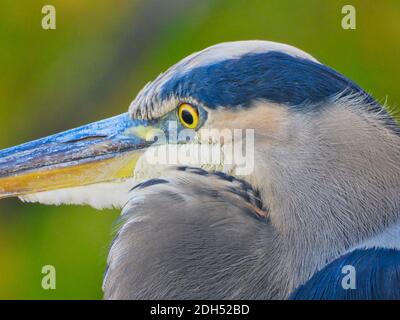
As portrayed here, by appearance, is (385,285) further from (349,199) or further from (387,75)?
(387,75)

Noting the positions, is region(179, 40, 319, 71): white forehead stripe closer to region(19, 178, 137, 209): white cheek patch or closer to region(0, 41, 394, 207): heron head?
region(0, 41, 394, 207): heron head

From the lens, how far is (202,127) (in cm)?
146

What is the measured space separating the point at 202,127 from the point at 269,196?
0.18 metres

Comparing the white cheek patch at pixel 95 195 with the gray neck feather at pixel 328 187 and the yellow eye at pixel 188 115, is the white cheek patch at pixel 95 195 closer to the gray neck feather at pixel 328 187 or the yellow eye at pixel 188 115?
the yellow eye at pixel 188 115

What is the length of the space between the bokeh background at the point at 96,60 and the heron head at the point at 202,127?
0.78 m

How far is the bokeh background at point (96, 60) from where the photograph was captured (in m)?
2.45

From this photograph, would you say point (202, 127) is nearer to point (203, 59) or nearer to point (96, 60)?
point (203, 59)

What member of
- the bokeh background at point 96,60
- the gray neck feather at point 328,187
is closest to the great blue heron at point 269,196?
the gray neck feather at point 328,187

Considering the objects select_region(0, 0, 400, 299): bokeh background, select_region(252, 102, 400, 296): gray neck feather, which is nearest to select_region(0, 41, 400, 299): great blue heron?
select_region(252, 102, 400, 296): gray neck feather

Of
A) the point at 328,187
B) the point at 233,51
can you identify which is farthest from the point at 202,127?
the point at 328,187

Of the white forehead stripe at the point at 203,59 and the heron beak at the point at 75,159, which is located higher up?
the white forehead stripe at the point at 203,59

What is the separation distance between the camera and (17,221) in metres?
2.67

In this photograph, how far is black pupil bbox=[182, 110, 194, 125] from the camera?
1.47 m
